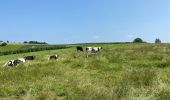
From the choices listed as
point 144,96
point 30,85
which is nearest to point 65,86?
point 30,85

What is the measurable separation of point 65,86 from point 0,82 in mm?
3081

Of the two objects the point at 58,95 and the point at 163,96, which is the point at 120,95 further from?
the point at 58,95

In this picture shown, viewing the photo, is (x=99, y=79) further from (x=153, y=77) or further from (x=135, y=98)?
(x=135, y=98)

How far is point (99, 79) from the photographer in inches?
561

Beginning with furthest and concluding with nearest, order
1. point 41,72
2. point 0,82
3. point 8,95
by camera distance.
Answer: point 41,72
point 0,82
point 8,95

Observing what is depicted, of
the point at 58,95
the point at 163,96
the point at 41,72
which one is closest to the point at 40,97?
the point at 58,95

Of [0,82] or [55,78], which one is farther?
[55,78]

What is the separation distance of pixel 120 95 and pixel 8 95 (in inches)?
159

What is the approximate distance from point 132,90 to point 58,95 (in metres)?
2.41

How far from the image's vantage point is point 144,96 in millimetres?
9938

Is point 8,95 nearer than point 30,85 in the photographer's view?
Yes

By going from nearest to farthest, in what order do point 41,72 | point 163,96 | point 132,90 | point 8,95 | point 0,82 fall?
point 163,96 < point 132,90 < point 8,95 < point 0,82 < point 41,72

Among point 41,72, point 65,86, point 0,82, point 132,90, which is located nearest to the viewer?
point 132,90

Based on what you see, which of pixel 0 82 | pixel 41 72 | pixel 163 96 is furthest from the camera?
pixel 41 72
